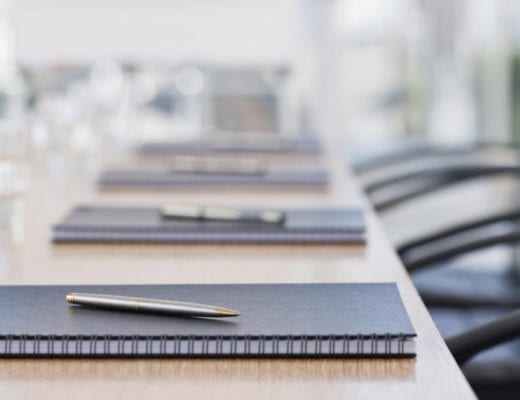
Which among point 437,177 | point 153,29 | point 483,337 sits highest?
point 153,29

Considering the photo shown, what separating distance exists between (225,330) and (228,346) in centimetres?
3

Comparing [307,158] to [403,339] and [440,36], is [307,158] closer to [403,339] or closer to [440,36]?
[403,339]

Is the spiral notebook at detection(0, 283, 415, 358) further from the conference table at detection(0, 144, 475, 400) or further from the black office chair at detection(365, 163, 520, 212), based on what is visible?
the black office chair at detection(365, 163, 520, 212)

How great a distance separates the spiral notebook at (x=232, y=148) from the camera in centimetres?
281

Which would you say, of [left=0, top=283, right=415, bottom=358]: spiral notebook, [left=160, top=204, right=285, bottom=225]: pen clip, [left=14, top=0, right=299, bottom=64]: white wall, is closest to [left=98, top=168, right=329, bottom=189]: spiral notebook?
[left=160, top=204, right=285, bottom=225]: pen clip

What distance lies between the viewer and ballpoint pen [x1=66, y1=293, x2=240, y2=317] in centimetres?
88

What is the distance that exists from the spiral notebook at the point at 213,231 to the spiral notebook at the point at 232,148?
1349mm

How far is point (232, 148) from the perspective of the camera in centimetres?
287

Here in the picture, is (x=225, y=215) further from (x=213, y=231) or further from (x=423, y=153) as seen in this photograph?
(x=423, y=153)

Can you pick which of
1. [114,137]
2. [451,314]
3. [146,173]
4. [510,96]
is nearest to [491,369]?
[451,314]

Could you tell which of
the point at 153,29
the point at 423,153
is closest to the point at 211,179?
the point at 423,153

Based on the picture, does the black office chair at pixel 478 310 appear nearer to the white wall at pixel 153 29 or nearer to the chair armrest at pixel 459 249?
the chair armrest at pixel 459 249

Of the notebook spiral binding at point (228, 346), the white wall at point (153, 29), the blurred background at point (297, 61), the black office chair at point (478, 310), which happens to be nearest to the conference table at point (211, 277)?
the notebook spiral binding at point (228, 346)

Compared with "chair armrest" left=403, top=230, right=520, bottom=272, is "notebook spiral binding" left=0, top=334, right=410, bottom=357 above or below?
below
